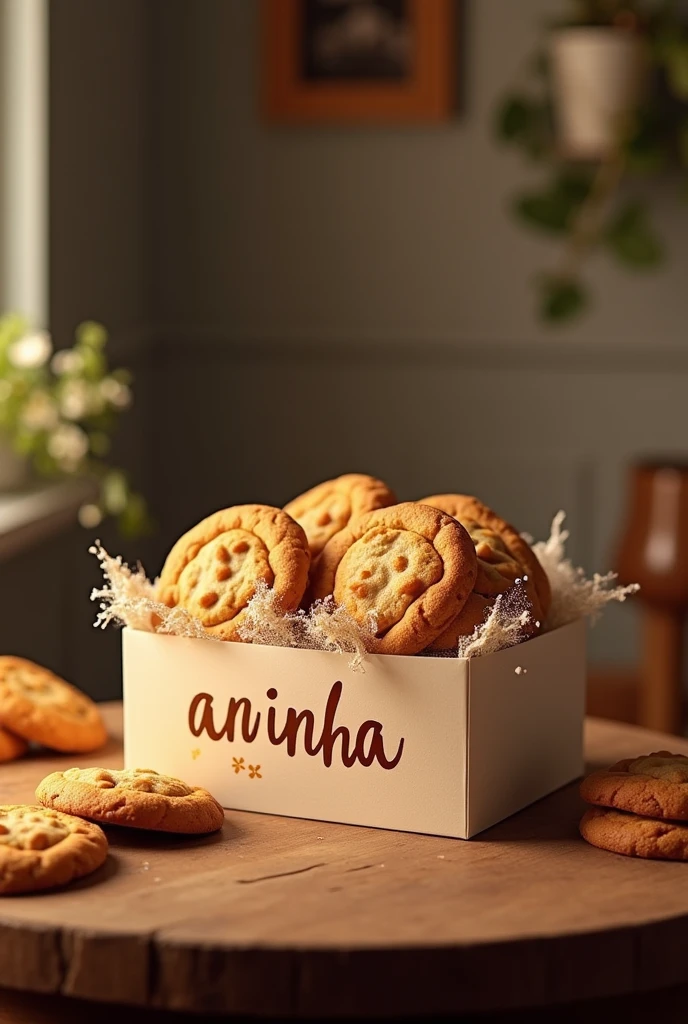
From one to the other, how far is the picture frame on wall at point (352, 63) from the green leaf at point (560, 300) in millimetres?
457

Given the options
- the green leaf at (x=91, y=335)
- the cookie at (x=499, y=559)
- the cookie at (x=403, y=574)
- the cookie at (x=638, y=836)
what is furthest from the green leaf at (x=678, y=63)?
the cookie at (x=638, y=836)

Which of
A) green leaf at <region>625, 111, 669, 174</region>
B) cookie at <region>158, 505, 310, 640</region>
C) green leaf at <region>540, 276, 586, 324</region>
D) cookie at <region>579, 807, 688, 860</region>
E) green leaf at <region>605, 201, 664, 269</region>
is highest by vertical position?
green leaf at <region>625, 111, 669, 174</region>

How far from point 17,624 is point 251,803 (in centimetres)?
122

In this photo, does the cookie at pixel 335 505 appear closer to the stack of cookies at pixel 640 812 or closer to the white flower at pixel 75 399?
the stack of cookies at pixel 640 812

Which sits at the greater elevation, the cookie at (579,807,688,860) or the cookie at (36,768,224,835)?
the cookie at (36,768,224,835)

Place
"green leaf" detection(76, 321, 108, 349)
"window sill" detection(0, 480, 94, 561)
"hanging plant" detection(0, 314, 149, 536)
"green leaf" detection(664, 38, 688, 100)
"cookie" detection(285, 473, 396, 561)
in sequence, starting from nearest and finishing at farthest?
"cookie" detection(285, 473, 396, 561)
"window sill" detection(0, 480, 94, 561)
"hanging plant" detection(0, 314, 149, 536)
"green leaf" detection(76, 321, 108, 349)
"green leaf" detection(664, 38, 688, 100)

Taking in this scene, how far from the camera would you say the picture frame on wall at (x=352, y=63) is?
332 cm

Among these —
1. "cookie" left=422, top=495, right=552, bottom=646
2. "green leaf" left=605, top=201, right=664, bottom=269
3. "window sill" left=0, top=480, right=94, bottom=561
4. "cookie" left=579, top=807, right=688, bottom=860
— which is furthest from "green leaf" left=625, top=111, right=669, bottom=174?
"cookie" left=579, top=807, right=688, bottom=860

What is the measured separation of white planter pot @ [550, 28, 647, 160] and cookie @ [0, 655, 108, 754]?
214 centimetres

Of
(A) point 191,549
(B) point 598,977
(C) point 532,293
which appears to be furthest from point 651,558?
(B) point 598,977

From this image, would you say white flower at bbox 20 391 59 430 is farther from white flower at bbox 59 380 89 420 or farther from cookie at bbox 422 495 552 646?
cookie at bbox 422 495 552 646

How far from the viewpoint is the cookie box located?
46.2 inches

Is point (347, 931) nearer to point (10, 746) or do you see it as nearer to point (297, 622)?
point (297, 622)

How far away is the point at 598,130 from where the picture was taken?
10.4 feet
